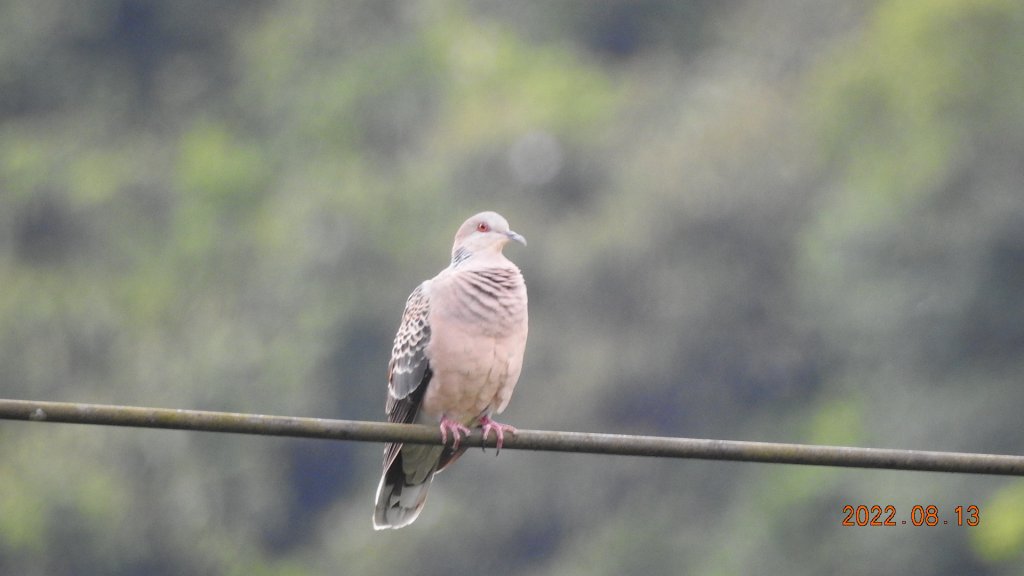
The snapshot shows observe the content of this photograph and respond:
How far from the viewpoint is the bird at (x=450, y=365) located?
20.3 ft

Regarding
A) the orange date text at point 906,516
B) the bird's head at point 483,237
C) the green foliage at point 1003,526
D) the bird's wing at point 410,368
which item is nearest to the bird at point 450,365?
the bird's wing at point 410,368

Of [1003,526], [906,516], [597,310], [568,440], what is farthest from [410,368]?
[597,310]

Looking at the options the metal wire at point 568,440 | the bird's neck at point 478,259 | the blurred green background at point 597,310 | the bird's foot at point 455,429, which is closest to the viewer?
the metal wire at point 568,440

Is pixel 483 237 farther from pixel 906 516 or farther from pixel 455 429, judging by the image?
pixel 906 516

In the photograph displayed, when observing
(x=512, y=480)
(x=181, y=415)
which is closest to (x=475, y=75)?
(x=512, y=480)

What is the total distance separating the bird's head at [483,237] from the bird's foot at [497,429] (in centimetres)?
83

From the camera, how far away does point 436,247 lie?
28.9 m

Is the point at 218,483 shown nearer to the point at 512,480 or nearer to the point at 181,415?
the point at 512,480

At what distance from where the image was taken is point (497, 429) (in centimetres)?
587

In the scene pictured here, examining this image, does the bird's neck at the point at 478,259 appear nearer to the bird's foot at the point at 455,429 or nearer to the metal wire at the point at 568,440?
the bird's foot at the point at 455,429

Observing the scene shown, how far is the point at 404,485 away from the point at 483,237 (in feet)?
3.74

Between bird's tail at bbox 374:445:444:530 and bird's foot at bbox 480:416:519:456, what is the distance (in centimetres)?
23

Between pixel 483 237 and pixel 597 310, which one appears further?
pixel 597 310

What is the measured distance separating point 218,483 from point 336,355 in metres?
4.60
